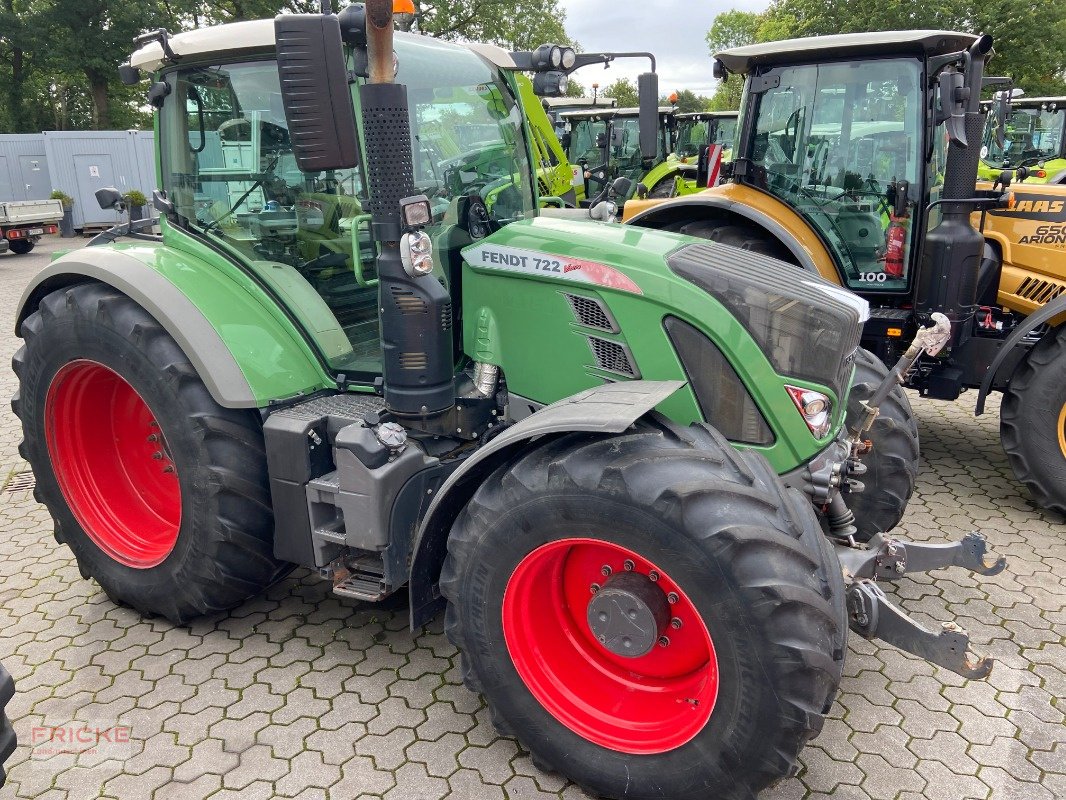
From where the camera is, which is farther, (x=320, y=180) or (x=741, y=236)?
(x=741, y=236)

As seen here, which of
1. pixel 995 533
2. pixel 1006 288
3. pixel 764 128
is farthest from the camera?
pixel 764 128

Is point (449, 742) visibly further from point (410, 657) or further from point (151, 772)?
point (151, 772)

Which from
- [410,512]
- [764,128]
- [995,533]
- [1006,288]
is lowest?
[995,533]

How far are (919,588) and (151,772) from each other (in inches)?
127

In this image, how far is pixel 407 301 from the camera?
8.91 feet

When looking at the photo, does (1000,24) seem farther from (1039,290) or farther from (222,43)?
(222,43)

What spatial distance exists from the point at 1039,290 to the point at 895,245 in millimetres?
849

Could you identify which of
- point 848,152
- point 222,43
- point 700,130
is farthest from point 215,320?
point 700,130

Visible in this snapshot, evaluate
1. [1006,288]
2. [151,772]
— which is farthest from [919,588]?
[151,772]

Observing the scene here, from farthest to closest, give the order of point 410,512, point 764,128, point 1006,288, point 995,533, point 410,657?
point 764,128
point 1006,288
point 995,533
point 410,657
point 410,512

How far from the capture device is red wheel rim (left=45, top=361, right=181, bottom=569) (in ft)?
11.6

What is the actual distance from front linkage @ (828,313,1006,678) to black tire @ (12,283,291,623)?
7.06 ft

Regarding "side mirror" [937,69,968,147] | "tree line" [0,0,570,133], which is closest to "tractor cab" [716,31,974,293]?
"side mirror" [937,69,968,147]

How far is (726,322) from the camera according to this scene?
2613 mm
